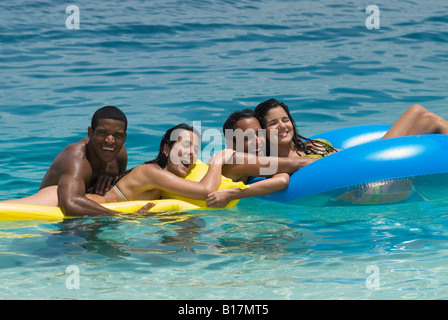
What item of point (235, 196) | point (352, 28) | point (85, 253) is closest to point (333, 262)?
point (235, 196)

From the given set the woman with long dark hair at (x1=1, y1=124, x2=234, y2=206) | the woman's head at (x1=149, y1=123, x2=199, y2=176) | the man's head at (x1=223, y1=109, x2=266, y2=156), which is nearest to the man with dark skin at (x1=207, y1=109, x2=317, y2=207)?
the man's head at (x1=223, y1=109, x2=266, y2=156)

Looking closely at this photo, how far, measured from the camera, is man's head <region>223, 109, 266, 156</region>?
511cm

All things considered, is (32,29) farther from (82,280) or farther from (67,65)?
(82,280)

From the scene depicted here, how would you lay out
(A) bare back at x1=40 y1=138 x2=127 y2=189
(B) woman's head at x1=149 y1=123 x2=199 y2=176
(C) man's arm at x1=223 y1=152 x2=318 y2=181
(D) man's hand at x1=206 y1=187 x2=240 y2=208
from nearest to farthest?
(A) bare back at x1=40 y1=138 x2=127 y2=189 < (D) man's hand at x1=206 y1=187 x2=240 y2=208 < (B) woman's head at x1=149 y1=123 x2=199 y2=176 < (C) man's arm at x1=223 y1=152 x2=318 y2=181

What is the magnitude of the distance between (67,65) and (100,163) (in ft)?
21.4

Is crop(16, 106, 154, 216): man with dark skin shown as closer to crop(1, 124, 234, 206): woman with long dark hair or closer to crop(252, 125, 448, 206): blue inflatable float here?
crop(1, 124, 234, 206): woman with long dark hair

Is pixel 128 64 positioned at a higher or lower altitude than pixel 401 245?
higher

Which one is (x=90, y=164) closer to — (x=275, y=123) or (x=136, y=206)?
(x=136, y=206)

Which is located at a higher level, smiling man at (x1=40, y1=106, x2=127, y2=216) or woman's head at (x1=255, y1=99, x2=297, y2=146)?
woman's head at (x1=255, y1=99, x2=297, y2=146)

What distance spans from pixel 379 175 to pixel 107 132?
191cm

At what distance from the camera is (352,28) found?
13758mm

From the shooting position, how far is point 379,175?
4723 mm

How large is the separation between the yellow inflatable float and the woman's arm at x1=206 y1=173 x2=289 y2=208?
59 mm

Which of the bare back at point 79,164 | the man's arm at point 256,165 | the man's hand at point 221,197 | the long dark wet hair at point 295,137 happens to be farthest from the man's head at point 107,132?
the long dark wet hair at point 295,137
